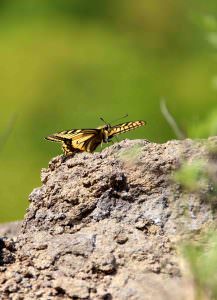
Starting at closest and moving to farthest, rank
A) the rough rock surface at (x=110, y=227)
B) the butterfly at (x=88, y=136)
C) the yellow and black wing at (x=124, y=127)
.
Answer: the rough rock surface at (x=110, y=227), the yellow and black wing at (x=124, y=127), the butterfly at (x=88, y=136)

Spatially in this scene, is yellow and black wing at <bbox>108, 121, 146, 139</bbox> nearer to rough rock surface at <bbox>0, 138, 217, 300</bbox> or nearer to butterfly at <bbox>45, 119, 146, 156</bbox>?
butterfly at <bbox>45, 119, 146, 156</bbox>

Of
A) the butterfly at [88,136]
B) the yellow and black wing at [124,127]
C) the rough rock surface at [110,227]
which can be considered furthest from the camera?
the butterfly at [88,136]

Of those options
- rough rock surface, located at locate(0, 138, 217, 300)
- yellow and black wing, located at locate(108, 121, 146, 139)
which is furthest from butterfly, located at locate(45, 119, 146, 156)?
rough rock surface, located at locate(0, 138, 217, 300)

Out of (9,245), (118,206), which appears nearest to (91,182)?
(118,206)

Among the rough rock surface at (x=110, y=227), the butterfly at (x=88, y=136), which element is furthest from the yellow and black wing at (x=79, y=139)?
the rough rock surface at (x=110, y=227)

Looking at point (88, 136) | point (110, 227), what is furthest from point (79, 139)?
point (110, 227)

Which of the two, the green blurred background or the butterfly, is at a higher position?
the green blurred background

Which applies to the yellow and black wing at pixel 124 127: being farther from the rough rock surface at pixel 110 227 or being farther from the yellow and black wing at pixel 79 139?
the rough rock surface at pixel 110 227

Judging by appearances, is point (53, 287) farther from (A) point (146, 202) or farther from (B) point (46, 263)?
(A) point (146, 202)
